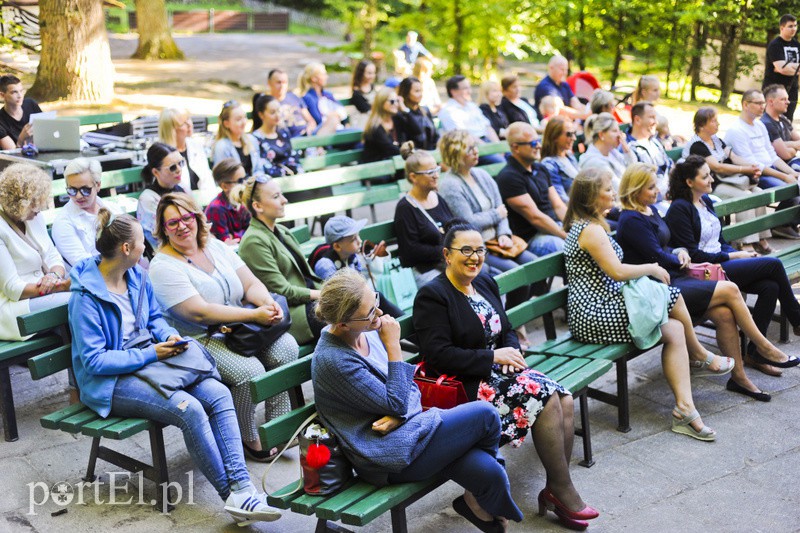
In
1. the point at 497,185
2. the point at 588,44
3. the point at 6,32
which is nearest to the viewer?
the point at 497,185

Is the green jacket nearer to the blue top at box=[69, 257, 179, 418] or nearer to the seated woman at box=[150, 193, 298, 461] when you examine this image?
the seated woman at box=[150, 193, 298, 461]

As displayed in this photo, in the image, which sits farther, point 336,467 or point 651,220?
point 651,220

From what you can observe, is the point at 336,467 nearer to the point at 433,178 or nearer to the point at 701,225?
the point at 433,178

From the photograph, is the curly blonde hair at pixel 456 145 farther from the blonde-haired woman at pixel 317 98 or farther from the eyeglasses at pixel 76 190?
the blonde-haired woman at pixel 317 98

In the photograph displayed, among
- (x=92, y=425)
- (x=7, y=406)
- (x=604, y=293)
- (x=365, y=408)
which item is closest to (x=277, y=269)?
(x=92, y=425)

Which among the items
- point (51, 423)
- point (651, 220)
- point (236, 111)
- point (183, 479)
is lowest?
point (183, 479)

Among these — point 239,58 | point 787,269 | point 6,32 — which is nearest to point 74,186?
point 787,269

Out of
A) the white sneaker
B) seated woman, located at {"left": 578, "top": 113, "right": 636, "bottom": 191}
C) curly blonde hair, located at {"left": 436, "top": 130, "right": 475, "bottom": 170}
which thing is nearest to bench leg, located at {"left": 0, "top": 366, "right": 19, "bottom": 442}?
the white sneaker

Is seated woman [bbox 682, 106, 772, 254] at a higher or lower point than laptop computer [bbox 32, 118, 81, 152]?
lower

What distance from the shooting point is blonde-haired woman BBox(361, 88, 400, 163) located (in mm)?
9211

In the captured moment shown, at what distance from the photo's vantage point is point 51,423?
4.62 metres

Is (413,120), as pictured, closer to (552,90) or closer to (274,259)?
(552,90)

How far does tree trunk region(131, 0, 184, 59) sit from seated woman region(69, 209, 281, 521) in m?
17.7

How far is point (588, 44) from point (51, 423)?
48.5ft
